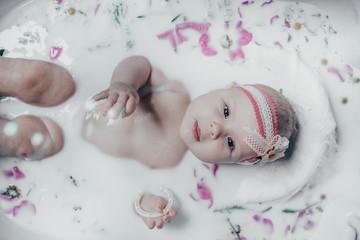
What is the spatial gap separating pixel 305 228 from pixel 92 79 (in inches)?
36.0

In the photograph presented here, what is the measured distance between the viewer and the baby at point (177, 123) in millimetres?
1032

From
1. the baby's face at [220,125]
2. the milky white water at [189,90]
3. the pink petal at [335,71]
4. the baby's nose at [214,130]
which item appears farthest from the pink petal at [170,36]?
the pink petal at [335,71]

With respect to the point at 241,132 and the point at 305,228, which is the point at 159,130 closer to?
the point at 241,132

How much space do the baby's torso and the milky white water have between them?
5 centimetres

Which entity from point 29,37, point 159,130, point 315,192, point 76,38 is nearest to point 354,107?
point 315,192

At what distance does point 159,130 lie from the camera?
125 cm

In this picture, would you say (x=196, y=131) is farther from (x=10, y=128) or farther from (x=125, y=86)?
(x=10, y=128)

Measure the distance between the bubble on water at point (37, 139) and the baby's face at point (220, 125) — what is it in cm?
46

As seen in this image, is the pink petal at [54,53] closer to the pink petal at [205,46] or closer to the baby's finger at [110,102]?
the baby's finger at [110,102]

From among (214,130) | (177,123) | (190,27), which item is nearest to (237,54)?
(190,27)

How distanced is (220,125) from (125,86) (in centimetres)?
30

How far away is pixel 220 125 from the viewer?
3.35ft

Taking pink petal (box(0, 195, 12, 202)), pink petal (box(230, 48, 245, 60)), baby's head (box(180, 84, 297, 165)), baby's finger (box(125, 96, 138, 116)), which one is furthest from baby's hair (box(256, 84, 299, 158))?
pink petal (box(0, 195, 12, 202))

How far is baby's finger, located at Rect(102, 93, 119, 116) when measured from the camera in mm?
1001
